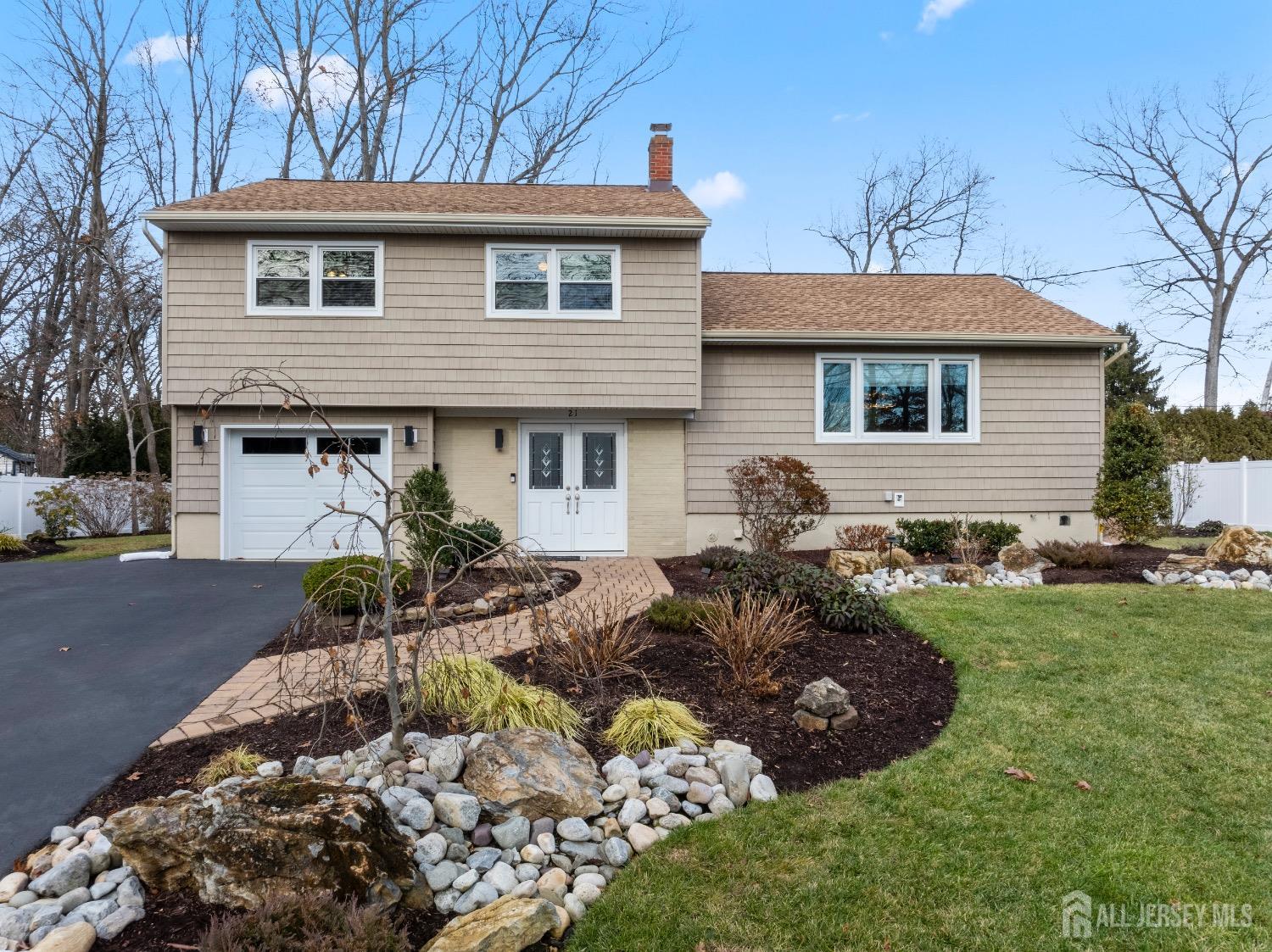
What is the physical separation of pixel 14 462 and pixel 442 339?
50.3 feet

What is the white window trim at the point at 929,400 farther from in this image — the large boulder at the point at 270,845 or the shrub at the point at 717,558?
the large boulder at the point at 270,845

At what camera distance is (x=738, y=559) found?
22.9 feet

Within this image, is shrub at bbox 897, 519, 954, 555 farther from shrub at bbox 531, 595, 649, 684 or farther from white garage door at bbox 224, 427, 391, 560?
white garage door at bbox 224, 427, 391, 560

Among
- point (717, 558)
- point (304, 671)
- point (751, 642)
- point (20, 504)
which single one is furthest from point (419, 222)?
point (20, 504)

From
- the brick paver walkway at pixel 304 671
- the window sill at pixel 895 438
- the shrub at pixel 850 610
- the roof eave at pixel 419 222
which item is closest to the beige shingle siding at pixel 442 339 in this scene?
the roof eave at pixel 419 222

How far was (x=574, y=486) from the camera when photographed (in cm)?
1046

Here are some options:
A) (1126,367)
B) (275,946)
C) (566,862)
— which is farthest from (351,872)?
(1126,367)

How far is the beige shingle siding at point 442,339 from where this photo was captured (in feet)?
31.5

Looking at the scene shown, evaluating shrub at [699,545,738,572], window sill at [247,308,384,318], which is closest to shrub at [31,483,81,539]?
window sill at [247,308,384,318]

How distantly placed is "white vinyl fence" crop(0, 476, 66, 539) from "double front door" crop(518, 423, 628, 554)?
30.0 ft

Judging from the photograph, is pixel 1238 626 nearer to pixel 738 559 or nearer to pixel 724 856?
pixel 738 559

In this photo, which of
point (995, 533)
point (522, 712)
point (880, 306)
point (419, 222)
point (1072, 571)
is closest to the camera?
point (522, 712)

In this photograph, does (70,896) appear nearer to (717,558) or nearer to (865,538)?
(717,558)

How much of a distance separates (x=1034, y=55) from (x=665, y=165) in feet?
24.9
